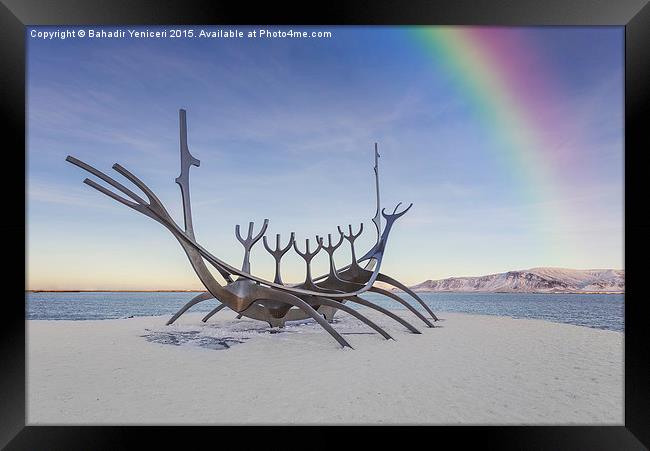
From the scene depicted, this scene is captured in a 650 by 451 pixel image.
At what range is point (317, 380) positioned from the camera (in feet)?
21.0

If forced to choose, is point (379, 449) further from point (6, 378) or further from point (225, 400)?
point (6, 378)

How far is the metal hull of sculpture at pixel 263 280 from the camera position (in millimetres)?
8344

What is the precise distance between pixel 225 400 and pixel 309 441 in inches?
80.6

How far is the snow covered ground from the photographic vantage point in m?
5.01

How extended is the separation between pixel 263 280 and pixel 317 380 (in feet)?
12.2

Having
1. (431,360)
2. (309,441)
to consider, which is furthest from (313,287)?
(309,441)

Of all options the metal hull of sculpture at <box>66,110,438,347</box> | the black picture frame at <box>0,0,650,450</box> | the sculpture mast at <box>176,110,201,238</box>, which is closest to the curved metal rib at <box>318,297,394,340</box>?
the metal hull of sculpture at <box>66,110,438,347</box>

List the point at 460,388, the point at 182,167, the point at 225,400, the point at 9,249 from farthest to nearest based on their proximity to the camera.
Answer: the point at 182,167 → the point at 460,388 → the point at 225,400 → the point at 9,249

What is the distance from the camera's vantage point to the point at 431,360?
26.2 ft
